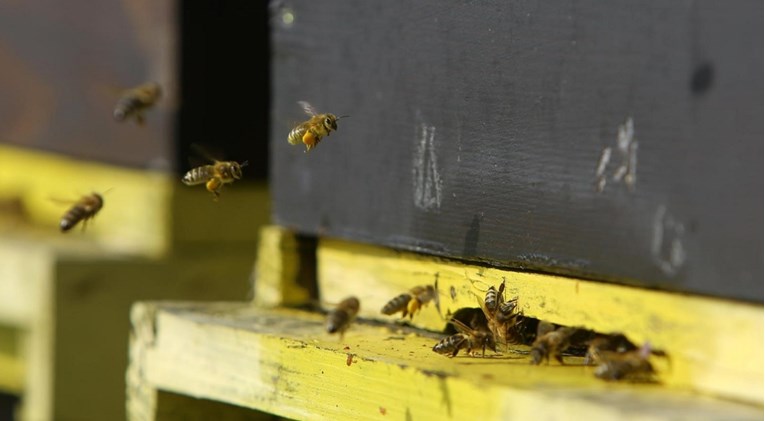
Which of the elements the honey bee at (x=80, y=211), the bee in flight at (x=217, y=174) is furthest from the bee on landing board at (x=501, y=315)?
the honey bee at (x=80, y=211)

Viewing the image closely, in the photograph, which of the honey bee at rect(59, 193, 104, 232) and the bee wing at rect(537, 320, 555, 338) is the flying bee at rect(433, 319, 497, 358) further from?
the honey bee at rect(59, 193, 104, 232)

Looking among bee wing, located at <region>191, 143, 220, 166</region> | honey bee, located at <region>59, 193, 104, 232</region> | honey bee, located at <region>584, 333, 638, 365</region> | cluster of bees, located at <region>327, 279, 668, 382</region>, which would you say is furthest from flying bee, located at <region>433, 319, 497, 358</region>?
bee wing, located at <region>191, 143, 220, 166</region>

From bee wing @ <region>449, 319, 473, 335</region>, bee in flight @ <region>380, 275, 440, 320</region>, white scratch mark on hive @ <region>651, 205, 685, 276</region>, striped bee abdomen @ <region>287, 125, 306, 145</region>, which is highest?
striped bee abdomen @ <region>287, 125, 306, 145</region>

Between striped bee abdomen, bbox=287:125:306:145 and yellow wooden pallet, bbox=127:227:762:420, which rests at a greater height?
striped bee abdomen, bbox=287:125:306:145

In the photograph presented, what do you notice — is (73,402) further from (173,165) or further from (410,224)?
(410,224)

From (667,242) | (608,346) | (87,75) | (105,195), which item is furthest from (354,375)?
(87,75)

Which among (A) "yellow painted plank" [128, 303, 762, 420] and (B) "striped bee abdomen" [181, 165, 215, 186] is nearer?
(A) "yellow painted plank" [128, 303, 762, 420]

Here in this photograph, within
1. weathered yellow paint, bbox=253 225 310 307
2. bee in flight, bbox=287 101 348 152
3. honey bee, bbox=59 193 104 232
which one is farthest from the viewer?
honey bee, bbox=59 193 104 232
